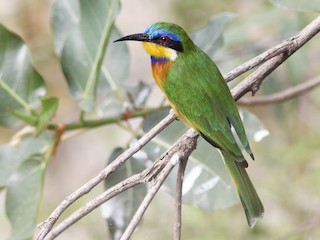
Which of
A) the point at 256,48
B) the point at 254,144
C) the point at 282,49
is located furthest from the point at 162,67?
the point at 254,144

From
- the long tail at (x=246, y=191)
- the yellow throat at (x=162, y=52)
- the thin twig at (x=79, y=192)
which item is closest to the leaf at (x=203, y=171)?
the long tail at (x=246, y=191)

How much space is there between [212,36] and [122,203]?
1.59 ft

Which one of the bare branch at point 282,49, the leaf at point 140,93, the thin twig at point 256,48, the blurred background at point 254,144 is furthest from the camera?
the blurred background at point 254,144

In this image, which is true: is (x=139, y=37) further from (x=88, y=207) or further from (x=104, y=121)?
(x=88, y=207)

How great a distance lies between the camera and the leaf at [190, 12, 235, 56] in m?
1.64

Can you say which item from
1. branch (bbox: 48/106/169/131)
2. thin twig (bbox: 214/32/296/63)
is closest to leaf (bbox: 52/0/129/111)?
branch (bbox: 48/106/169/131)

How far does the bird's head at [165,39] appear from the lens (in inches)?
49.8

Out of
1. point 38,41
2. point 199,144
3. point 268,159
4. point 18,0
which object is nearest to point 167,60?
point 199,144

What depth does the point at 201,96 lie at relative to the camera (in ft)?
4.09

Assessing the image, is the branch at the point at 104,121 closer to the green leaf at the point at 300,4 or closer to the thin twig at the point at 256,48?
the green leaf at the point at 300,4

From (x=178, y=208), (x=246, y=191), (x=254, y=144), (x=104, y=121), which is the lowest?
(x=254, y=144)

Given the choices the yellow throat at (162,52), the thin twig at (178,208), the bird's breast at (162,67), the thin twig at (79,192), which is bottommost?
the thin twig at (178,208)

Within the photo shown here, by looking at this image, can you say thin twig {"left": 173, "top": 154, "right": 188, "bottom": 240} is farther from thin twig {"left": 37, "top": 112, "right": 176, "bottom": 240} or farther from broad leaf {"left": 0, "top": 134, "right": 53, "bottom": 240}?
broad leaf {"left": 0, "top": 134, "right": 53, "bottom": 240}

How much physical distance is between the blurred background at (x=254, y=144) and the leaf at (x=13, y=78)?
2.16 ft
